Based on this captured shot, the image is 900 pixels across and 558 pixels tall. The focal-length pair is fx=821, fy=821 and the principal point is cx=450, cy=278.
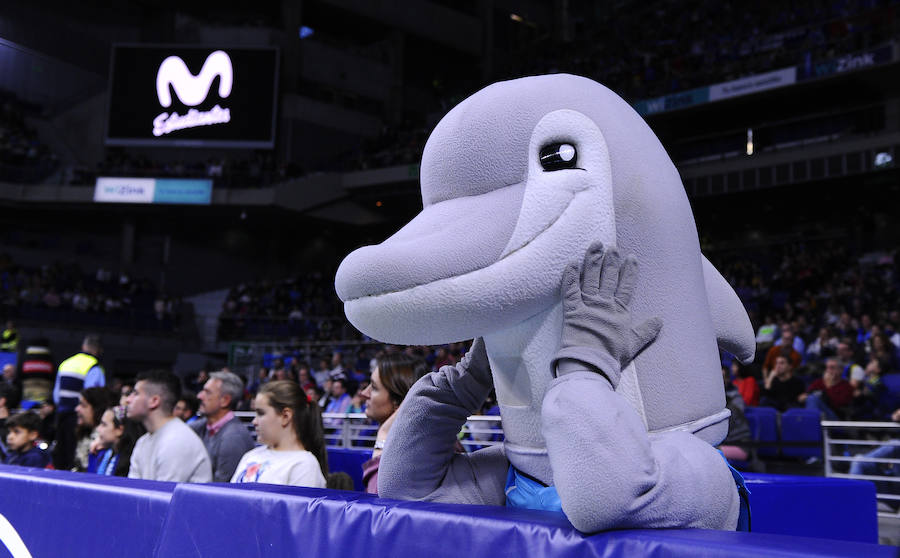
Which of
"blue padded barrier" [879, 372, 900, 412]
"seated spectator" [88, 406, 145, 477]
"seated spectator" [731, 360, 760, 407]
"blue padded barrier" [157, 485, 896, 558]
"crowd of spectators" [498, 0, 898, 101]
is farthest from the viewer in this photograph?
"crowd of spectators" [498, 0, 898, 101]

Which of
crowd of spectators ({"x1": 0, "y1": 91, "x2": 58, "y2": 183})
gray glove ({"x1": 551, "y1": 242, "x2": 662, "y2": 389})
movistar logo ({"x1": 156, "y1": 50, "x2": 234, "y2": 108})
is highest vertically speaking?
movistar logo ({"x1": 156, "y1": 50, "x2": 234, "y2": 108})

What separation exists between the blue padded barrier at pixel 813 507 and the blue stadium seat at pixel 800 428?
356 cm

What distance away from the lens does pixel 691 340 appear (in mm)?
1312

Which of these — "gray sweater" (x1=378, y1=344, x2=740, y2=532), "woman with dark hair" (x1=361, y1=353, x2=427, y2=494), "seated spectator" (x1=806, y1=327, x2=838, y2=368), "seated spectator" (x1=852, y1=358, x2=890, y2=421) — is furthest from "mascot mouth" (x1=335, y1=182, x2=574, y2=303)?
"seated spectator" (x1=806, y1=327, x2=838, y2=368)

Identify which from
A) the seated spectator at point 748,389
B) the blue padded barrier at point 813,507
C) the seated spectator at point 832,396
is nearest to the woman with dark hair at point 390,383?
the blue padded barrier at point 813,507

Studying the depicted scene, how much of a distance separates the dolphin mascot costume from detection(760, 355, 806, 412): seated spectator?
5816 mm

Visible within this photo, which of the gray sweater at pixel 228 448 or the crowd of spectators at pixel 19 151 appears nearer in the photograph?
the gray sweater at pixel 228 448

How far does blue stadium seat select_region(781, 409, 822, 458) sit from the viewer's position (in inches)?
221

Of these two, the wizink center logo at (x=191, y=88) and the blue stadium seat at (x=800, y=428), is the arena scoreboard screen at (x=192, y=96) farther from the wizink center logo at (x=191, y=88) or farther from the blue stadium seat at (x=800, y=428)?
the blue stadium seat at (x=800, y=428)

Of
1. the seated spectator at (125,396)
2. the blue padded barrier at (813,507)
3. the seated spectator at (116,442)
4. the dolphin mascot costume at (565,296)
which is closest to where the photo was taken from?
the dolphin mascot costume at (565,296)

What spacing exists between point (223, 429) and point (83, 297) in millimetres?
16172

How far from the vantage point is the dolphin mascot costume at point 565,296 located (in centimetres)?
112

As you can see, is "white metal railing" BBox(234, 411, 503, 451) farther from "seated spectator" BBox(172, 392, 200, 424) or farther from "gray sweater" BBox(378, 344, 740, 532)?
"gray sweater" BBox(378, 344, 740, 532)

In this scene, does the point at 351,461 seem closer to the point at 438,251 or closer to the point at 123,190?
the point at 438,251
